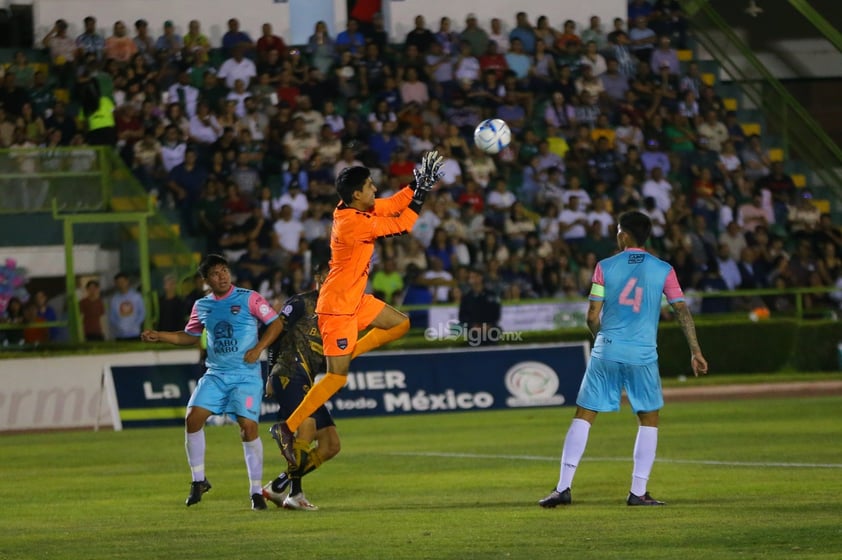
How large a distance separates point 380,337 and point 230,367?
121cm

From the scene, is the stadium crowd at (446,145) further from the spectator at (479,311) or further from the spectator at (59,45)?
the spectator at (479,311)

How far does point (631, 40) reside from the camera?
32719 millimetres

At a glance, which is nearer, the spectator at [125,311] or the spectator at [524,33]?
the spectator at [125,311]

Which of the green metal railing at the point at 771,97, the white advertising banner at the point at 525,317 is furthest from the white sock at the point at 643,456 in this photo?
the green metal railing at the point at 771,97

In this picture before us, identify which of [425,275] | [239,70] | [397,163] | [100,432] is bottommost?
[100,432]

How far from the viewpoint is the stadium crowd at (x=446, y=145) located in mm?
27047

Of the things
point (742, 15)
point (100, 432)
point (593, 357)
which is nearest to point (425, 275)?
point (100, 432)

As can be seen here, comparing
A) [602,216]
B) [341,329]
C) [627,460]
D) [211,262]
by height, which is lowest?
[627,460]

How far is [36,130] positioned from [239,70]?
4149 millimetres

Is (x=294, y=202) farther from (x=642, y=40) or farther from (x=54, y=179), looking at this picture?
(x=642, y=40)

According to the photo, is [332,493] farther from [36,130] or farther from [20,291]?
[36,130]

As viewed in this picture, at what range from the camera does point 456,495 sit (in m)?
12.7

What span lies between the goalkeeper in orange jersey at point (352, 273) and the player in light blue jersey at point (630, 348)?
150cm

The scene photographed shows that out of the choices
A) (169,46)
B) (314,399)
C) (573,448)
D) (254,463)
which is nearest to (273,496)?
(254,463)
